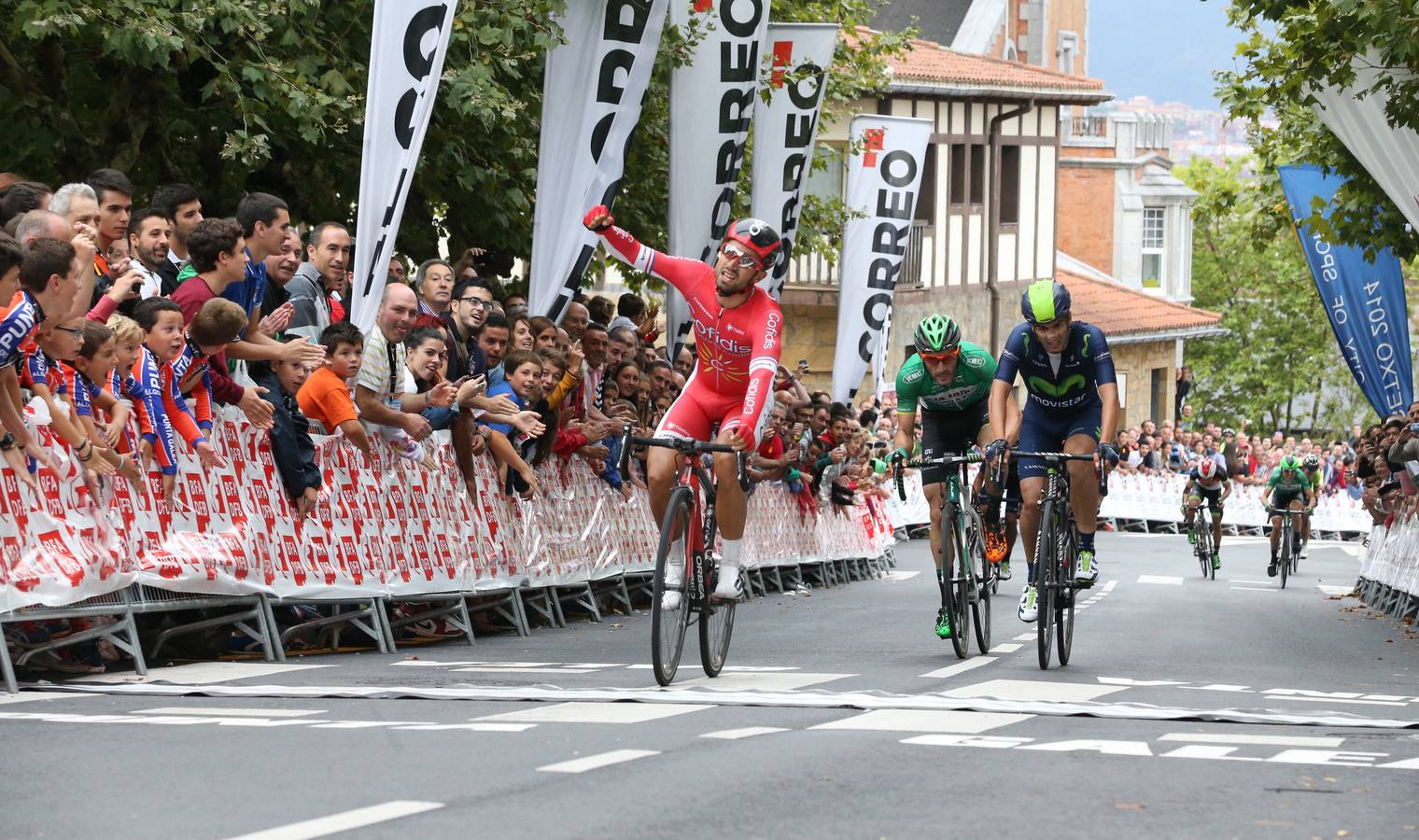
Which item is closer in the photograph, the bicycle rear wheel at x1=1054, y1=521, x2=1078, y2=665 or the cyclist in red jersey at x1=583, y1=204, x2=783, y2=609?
the cyclist in red jersey at x1=583, y1=204, x2=783, y2=609

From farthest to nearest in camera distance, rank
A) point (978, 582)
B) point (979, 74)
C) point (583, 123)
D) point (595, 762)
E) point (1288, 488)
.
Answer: point (979, 74), point (1288, 488), point (583, 123), point (978, 582), point (595, 762)

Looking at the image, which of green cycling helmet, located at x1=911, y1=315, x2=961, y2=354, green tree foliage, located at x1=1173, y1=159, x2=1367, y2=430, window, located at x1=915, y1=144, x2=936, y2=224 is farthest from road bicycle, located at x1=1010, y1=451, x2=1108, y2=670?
green tree foliage, located at x1=1173, y1=159, x2=1367, y2=430

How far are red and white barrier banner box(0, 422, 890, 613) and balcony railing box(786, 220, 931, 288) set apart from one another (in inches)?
1261

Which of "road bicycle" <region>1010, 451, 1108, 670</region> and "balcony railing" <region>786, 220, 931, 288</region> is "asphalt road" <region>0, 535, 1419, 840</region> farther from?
"balcony railing" <region>786, 220, 931, 288</region>

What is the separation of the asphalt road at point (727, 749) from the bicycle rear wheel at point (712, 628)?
152 millimetres

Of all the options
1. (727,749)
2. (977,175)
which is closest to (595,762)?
(727,749)

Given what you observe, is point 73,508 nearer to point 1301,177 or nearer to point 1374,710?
point 1374,710

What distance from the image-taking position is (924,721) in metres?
9.19

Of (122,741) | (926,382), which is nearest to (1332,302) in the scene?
(926,382)

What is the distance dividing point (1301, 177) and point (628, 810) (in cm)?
1930

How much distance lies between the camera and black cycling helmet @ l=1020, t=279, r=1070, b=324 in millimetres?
12891

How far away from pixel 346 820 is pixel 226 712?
2.80 meters

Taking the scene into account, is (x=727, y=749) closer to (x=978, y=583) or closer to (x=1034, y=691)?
(x=1034, y=691)

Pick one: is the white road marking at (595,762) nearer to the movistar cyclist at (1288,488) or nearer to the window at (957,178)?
the movistar cyclist at (1288,488)
